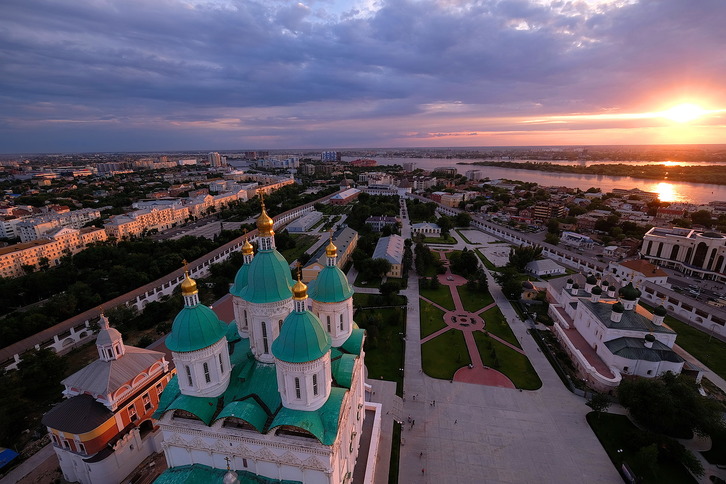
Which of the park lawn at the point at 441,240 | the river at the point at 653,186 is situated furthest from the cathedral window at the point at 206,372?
the river at the point at 653,186

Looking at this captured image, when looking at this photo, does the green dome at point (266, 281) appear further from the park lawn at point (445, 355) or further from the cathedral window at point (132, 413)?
the park lawn at point (445, 355)

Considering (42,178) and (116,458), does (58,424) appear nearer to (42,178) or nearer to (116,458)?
(116,458)

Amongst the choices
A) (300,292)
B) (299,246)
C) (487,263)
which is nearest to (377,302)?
(487,263)

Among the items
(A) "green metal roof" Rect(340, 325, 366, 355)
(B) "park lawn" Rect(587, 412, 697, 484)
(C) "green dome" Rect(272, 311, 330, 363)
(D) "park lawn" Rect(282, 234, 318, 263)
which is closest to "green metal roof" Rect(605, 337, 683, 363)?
(B) "park lawn" Rect(587, 412, 697, 484)

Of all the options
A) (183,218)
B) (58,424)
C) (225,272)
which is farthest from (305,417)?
(183,218)

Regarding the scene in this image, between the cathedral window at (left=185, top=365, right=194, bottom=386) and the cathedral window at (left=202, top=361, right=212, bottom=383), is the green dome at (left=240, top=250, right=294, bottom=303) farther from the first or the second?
the cathedral window at (left=185, top=365, right=194, bottom=386)

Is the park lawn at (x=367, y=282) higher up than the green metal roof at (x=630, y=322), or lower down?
lower down

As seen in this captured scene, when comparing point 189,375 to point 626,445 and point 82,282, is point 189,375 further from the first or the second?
point 82,282
